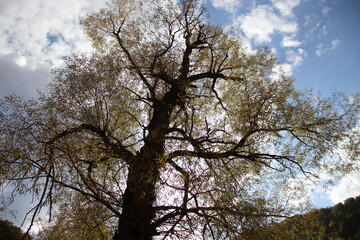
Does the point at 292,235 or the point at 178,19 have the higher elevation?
the point at 178,19

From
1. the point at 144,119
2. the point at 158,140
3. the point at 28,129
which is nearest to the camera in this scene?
the point at 28,129

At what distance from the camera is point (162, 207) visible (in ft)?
18.1

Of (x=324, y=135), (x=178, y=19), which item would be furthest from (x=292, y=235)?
(x=178, y=19)

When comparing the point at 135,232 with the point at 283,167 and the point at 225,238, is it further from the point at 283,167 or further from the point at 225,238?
the point at 283,167

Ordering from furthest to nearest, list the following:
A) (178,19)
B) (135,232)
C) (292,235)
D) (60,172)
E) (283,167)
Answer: (178,19) < (283,167) < (135,232) < (292,235) < (60,172)

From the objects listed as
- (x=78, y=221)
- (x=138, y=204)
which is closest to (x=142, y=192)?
(x=138, y=204)

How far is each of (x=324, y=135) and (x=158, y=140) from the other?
5.05 m

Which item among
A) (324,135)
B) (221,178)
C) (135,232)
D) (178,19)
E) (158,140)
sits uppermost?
(178,19)

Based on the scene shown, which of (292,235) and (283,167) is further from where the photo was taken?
(283,167)

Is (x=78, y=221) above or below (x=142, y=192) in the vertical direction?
below

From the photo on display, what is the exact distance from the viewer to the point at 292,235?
504 cm

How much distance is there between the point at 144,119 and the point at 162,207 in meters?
3.91

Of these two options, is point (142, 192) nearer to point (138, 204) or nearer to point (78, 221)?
point (138, 204)

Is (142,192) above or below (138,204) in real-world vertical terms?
above
